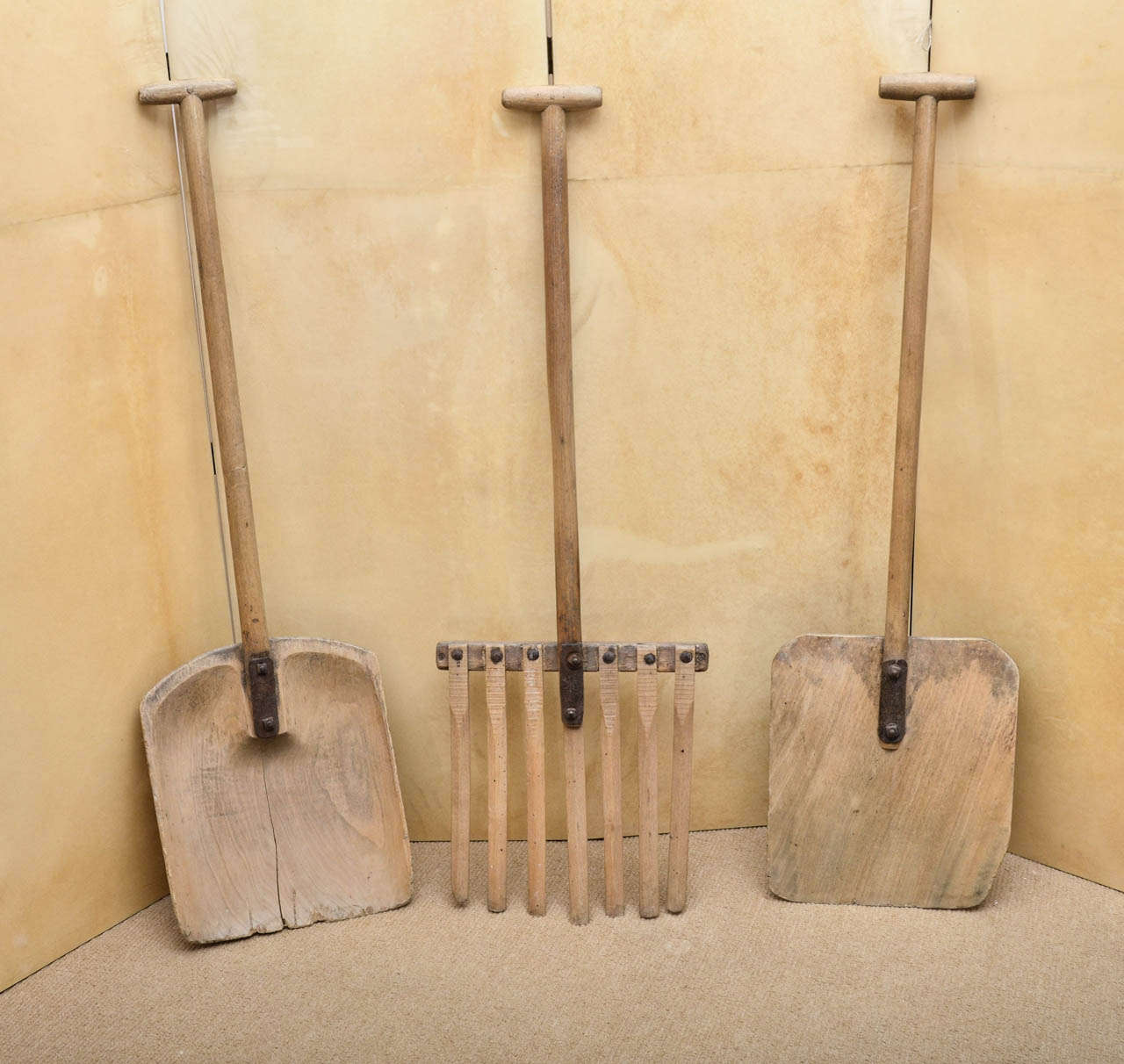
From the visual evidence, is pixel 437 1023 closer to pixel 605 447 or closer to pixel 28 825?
pixel 28 825

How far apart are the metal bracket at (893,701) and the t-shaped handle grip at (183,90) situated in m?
1.80

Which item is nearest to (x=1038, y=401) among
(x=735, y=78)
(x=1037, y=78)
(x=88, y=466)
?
A: (x=1037, y=78)

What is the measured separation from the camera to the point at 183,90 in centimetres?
250

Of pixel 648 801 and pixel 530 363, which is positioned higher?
pixel 530 363

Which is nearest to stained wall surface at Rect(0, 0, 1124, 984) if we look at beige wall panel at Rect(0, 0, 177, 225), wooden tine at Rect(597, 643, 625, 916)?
beige wall panel at Rect(0, 0, 177, 225)

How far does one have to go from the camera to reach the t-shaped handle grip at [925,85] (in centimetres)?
247

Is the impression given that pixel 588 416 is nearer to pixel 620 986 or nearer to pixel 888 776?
pixel 888 776

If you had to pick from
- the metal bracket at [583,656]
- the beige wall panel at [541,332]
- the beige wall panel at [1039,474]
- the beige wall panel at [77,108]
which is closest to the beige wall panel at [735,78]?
the beige wall panel at [541,332]

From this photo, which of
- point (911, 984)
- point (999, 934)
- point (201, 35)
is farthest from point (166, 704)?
point (999, 934)

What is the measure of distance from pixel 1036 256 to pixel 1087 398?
0.31 m

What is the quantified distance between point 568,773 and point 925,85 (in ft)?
5.20

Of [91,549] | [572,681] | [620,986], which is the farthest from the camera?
[572,681]

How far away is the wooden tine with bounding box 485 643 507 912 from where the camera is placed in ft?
8.84

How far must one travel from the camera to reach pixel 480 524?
2812mm
